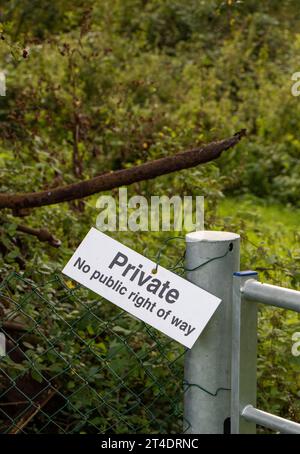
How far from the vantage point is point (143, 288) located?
83.9 inches

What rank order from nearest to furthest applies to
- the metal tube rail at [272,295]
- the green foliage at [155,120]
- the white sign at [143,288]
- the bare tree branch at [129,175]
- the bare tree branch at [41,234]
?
the metal tube rail at [272,295] → the white sign at [143,288] → the bare tree branch at [129,175] → the green foliage at [155,120] → the bare tree branch at [41,234]

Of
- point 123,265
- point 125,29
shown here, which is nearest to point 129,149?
point 123,265

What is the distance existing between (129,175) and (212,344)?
0.99 metres

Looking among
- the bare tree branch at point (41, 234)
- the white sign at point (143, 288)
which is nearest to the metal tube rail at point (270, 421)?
the white sign at point (143, 288)

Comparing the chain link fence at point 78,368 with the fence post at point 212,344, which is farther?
the chain link fence at point 78,368

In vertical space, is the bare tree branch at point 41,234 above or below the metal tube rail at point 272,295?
below

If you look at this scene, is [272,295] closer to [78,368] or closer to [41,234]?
[78,368]

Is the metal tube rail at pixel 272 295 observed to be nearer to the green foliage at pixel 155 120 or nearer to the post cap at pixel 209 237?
the post cap at pixel 209 237

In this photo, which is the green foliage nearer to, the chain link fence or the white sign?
the chain link fence

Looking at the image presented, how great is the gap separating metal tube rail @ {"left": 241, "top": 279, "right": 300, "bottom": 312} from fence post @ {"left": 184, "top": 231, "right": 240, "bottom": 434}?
0.05m

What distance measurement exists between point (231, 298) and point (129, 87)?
6.59m

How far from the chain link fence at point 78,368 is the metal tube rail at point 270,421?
29.9 inches

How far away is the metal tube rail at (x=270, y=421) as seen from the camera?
200 centimetres

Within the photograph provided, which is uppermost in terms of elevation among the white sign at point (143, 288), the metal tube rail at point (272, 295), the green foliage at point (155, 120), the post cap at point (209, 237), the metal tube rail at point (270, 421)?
the post cap at point (209, 237)
